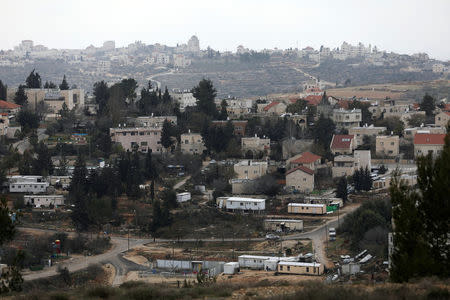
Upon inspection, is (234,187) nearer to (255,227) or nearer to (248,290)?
(255,227)

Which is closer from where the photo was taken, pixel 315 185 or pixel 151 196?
pixel 151 196

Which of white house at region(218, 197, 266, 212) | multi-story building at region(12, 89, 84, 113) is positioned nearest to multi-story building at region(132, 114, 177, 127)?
multi-story building at region(12, 89, 84, 113)

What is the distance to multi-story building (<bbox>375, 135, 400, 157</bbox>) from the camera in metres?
41.7

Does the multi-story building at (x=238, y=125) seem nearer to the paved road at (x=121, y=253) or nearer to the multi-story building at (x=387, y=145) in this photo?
the multi-story building at (x=387, y=145)

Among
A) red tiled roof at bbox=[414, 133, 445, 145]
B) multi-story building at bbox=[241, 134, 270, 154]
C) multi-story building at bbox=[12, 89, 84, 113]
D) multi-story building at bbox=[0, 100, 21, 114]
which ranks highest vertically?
multi-story building at bbox=[12, 89, 84, 113]

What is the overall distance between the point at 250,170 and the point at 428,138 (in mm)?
8790

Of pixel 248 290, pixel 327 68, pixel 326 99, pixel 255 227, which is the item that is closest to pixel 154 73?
pixel 327 68

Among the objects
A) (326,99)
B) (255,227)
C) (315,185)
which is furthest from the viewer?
(326,99)

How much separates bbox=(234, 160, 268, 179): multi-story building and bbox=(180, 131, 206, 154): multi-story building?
177 inches

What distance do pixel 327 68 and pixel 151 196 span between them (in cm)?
8122

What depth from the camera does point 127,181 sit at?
36406mm

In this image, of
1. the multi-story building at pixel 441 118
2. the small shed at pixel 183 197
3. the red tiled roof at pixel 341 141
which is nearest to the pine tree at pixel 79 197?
the small shed at pixel 183 197

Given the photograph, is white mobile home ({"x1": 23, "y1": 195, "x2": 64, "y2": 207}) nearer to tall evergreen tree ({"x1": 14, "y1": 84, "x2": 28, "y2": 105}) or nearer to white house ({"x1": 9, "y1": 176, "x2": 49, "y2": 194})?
white house ({"x1": 9, "y1": 176, "x2": 49, "y2": 194})

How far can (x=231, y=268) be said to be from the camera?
26562 mm
